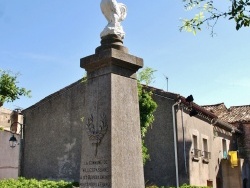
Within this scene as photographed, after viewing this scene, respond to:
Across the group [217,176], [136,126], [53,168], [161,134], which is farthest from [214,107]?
[136,126]

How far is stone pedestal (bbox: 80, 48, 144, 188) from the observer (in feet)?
19.4

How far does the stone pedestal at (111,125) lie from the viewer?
5922mm

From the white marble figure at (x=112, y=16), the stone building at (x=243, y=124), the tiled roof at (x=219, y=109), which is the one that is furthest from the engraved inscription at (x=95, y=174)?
the tiled roof at (x=219, y=109)

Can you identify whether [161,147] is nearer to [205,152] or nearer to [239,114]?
[205,152]

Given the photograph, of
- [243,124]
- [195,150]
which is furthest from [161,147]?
[243,124]

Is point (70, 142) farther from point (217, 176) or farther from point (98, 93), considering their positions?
point (98, 93)

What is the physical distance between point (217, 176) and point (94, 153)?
678 inches

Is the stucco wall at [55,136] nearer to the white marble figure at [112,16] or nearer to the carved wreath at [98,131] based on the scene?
the white marble figure at [112,16]

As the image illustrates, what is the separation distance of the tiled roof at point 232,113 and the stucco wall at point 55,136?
11007mm

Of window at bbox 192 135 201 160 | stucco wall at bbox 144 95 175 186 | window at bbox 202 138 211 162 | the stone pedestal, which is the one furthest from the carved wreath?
window at bbox 202 138 211 162

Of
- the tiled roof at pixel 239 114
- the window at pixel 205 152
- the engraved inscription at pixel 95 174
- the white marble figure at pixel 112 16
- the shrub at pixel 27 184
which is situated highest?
the tiled roof at pixel 239 114

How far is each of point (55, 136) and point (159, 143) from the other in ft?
18.7

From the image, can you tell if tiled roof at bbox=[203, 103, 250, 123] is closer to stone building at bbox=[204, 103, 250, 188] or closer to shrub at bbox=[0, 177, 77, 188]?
stone building at bbox=[204, 103, 250, 188]

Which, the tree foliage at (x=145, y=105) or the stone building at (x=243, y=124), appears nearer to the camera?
the tree foliage at (x=145, y=105)
